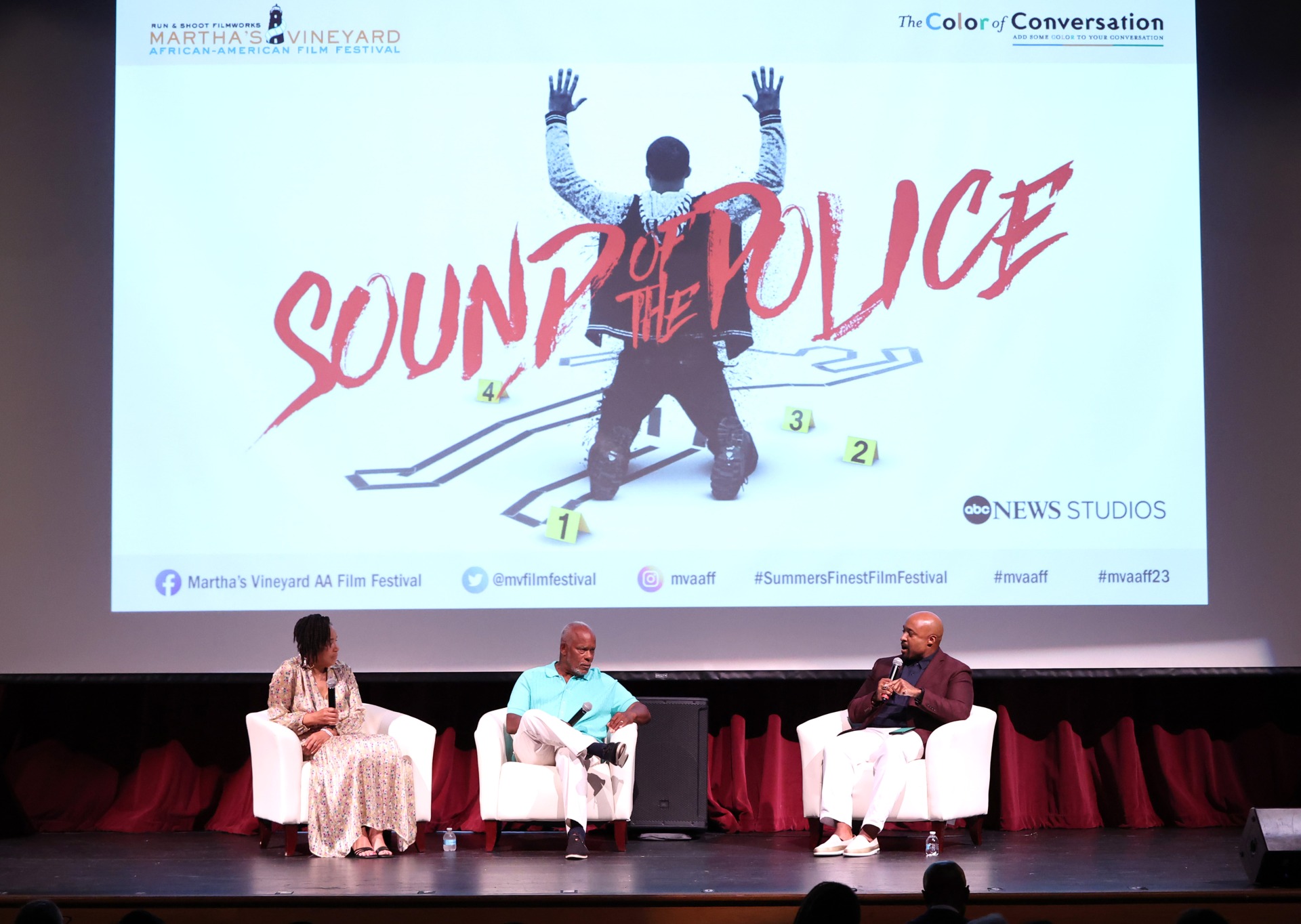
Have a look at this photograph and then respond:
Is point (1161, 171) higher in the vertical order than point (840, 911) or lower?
higher

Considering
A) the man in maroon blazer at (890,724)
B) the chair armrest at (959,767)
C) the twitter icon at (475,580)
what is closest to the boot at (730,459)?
the man in maroon blazer at (890,724)

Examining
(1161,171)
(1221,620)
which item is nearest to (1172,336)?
(1161,171)

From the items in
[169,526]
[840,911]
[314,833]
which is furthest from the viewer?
[169,526]

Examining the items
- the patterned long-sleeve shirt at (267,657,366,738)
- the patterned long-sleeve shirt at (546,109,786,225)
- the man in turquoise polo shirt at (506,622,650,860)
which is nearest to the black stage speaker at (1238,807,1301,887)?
the man in turquoise polo shirt at (506,622,650,860)

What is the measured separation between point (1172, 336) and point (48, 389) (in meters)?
4.33

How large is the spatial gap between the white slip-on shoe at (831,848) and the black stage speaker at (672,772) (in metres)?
0.59

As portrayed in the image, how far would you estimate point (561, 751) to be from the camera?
4.66 metres

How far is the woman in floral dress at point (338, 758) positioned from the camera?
4.56 metres

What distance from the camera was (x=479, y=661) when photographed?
514 centimetres

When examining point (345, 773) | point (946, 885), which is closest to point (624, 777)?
point (345, 773)

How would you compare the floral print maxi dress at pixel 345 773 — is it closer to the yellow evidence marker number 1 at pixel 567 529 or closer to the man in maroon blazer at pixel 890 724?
the yellow evidence marker number 1 at pixel 567 529

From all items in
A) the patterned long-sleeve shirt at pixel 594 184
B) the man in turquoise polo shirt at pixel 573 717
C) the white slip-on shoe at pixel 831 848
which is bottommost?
the white slip-on shoe at pixel 831 848

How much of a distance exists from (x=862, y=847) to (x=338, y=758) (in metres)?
1.80

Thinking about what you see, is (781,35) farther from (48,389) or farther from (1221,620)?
(48,389)
